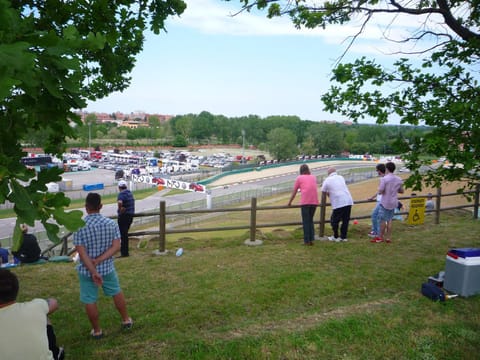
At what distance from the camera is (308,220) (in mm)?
7836

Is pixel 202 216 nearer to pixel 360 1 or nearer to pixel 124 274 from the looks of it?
pixel 124 274

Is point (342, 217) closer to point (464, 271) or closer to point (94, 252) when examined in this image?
point (464, 271)

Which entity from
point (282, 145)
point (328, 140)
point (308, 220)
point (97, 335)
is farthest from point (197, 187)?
point (328, 140)

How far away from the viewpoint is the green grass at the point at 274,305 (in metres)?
3.85

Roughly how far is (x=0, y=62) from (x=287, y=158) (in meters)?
102

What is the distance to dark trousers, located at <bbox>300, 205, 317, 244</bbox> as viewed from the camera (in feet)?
25.2

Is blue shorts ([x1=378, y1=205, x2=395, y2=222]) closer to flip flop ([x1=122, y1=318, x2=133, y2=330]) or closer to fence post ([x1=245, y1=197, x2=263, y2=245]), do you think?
fence post ([x1=245, y1=197, x2=263, y2=245])

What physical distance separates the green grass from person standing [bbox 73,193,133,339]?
0.48 metres

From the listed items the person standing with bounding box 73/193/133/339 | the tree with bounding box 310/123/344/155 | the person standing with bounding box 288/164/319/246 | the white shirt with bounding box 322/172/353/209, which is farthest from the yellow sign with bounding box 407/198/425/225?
the tree with bounding box 310/123/344/155

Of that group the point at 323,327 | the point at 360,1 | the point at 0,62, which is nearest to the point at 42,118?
the point at 0,62

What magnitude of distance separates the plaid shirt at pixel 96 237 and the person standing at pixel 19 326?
1.47 metres

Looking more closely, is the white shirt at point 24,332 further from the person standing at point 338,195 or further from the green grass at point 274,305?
the person standing at point 338,195

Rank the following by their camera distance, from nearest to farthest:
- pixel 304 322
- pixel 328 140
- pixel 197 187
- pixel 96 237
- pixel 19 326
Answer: pixel 19 326
pixel 96 237
pixel 304 322
pixel 197 187
pixel 328 140

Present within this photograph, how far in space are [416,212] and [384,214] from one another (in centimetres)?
241
